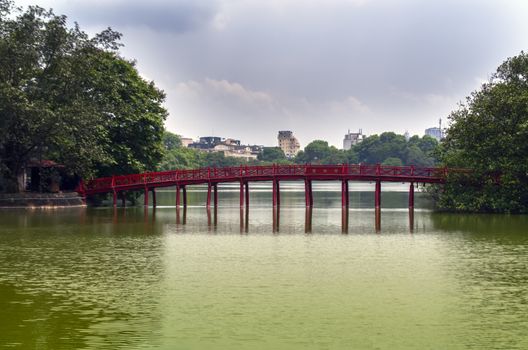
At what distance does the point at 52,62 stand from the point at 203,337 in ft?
165

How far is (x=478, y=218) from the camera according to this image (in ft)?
176

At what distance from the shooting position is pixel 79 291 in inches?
872

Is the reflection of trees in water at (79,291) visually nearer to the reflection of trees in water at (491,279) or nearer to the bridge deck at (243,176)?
the reflection of trees in water at (491,279)

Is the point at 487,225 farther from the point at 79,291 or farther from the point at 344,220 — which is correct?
the point at 79,291

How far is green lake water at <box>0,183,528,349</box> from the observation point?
16719 millimetres

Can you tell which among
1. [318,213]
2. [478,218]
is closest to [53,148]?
[318,213]

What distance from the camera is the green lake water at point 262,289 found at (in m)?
16.7

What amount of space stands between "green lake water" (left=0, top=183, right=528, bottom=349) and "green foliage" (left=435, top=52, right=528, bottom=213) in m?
17.3

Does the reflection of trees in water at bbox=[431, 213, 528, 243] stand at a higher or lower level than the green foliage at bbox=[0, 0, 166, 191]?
lower

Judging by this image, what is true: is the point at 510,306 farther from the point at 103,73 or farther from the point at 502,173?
the point at 103,73

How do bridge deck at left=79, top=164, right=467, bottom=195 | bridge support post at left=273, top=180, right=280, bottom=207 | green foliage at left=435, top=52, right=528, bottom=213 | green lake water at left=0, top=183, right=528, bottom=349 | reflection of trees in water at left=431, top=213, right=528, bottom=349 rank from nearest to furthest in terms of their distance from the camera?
green lake water at left=0, top=183, right=528, bottom=349 < reflection of trees in water at left=431, top=213, right=528, bottom=349 < green foliage at left=435, top=52, right=528, bottom=213 < bridge deck at left=79, top=164, right=467, bottom=195 < bridge support post at left=273, top=180, right=280, bottom=207

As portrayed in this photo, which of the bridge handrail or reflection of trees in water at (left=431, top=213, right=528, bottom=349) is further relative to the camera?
the bridge handrail

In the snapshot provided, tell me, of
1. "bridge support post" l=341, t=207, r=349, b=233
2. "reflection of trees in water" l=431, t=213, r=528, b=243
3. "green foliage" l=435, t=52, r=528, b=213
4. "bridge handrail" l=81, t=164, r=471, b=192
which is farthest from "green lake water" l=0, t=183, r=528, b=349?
"bridge handrail" l=81, t=164, r=471, b=192

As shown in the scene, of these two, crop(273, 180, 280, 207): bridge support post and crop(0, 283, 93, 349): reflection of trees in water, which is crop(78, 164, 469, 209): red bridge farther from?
crop(0, 283, 93, 349): reflection of trees in water
